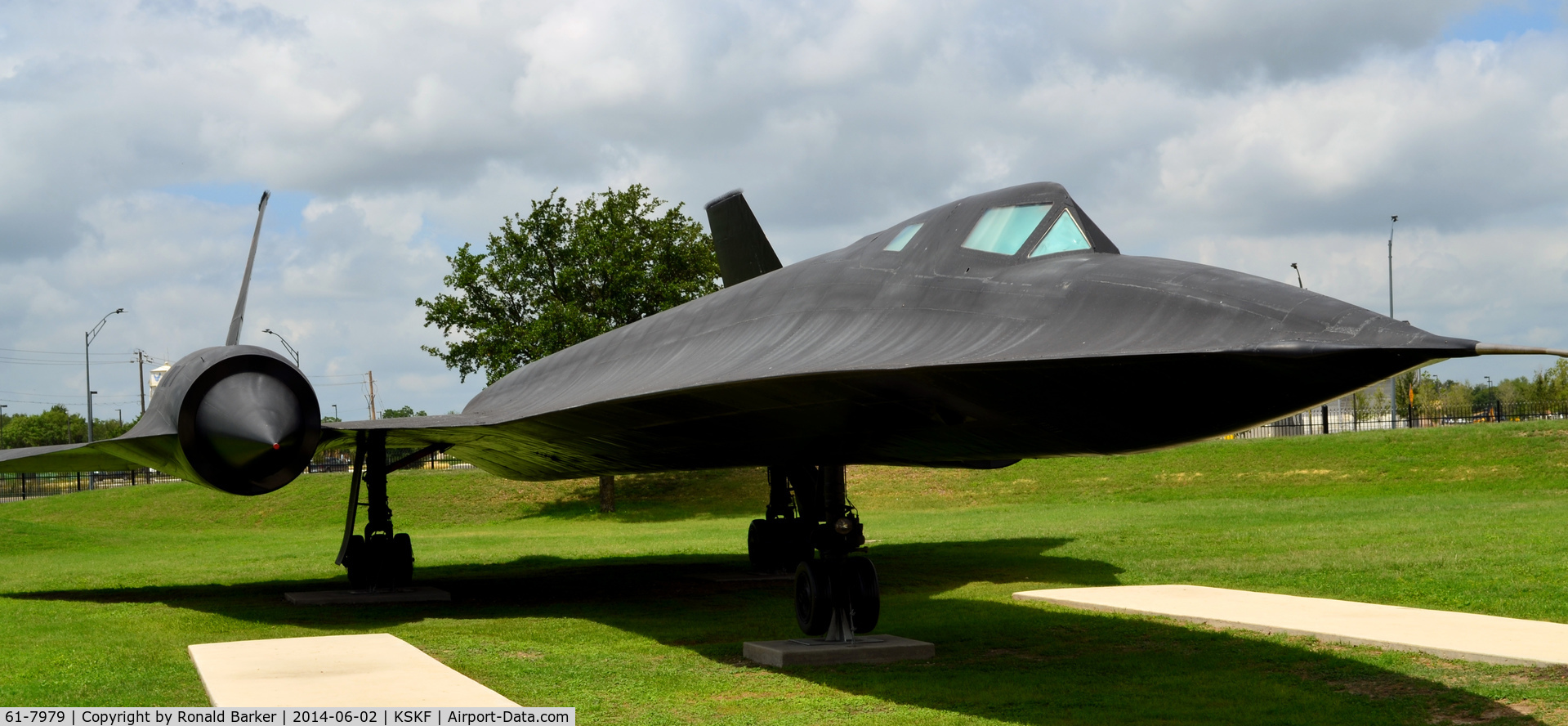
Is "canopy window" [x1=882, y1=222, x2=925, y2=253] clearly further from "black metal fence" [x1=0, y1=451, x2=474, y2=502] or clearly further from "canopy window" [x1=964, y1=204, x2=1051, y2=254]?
"black metal fence" [x1=0, y1=451, x2=474, y2=502]

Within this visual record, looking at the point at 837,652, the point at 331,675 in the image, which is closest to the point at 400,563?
the point at 331,675

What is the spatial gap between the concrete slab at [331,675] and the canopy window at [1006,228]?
3.60 metres

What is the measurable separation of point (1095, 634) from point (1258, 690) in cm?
229

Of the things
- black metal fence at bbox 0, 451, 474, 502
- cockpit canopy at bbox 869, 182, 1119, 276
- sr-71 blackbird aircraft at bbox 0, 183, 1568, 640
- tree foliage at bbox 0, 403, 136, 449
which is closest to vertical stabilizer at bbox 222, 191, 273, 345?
sr-71 blackbird aircraft at bbox 0, 183, 1568, 640

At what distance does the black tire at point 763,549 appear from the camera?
50.9 ft

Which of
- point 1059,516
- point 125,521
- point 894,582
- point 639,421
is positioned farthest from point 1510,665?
point 125,521

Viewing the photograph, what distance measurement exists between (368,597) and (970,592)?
6221 mm

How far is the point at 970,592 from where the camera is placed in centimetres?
1200

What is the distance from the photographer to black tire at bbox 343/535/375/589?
1311 centimetres

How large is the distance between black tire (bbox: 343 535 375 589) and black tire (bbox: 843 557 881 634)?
723 cm

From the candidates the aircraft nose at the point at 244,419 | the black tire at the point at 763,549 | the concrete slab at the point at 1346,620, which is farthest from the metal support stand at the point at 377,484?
the concrete slab at the point at 1346,620

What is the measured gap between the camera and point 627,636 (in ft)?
30.3

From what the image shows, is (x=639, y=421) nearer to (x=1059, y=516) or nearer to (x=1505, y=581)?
(x=1505, y=581)
